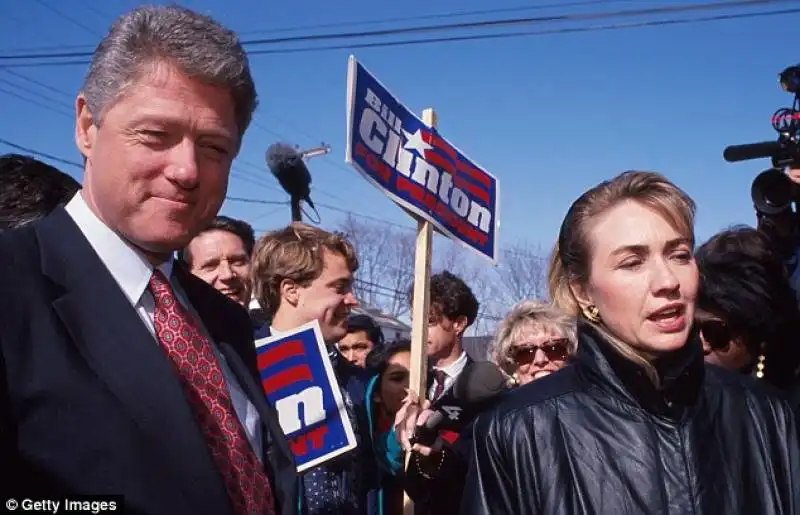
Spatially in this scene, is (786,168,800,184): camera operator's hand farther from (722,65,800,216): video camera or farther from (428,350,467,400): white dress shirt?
(428,350,467,400): white dress shirt

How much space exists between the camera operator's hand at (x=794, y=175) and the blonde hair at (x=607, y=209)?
1.42m

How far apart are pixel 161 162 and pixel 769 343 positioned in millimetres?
2250

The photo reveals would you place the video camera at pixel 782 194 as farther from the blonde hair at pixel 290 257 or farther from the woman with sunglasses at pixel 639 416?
the blonde hair at pixel 290 257

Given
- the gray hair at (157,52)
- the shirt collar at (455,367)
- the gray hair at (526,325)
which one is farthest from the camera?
the shirt collar at (455,367)

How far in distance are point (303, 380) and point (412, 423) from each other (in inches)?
21.2

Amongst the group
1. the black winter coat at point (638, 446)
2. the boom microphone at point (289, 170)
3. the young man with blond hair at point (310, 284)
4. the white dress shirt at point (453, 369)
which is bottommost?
the black winter coat at point (638, 446)

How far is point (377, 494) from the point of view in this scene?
3.17 metres

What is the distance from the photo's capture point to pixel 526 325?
3.59 metres

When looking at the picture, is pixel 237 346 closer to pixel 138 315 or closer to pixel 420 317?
pixel 138 315

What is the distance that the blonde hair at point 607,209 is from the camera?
2229 millimetres

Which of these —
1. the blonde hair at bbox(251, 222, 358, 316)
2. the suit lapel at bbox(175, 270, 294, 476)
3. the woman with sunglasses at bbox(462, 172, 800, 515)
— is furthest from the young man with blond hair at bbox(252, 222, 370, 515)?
the suit lapel at bbox(175, 270, 294, 476)

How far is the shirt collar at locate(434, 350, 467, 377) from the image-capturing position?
4.63 meters

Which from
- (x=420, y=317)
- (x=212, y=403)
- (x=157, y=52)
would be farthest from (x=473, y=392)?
(x=157, y=52)

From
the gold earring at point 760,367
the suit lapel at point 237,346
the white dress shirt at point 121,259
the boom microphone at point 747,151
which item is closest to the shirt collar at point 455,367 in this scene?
the boom microphone at point 747,151
